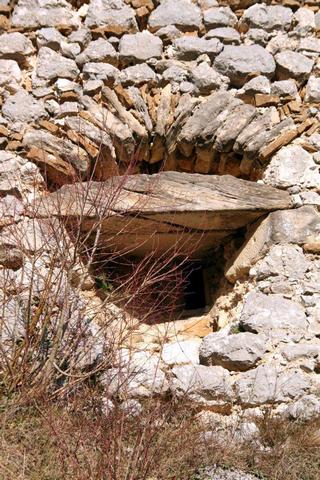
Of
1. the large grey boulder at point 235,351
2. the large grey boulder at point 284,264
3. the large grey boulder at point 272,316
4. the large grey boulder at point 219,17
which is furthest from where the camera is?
the large grey boulder at point 219,17

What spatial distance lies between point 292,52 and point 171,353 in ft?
8.89

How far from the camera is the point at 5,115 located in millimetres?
5672

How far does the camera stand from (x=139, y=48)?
20.1 feet

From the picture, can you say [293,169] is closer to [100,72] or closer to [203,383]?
[100,72]

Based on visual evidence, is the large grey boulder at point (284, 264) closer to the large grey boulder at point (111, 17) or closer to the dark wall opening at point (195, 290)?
the dark wall opening at point (195, 290)

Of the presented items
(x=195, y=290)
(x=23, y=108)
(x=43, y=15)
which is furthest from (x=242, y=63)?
(x=195, y=290)

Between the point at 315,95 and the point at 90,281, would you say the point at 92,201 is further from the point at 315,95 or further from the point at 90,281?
the point at 315,95

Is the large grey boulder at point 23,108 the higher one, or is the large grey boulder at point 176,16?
the large grey boulder at point 176,16

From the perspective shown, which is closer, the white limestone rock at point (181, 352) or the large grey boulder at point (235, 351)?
the large grey boulder at point (235, 351)

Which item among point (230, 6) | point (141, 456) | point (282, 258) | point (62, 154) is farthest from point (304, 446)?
point (230, 6)

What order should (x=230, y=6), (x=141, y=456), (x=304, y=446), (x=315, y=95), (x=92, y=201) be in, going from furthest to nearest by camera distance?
(x=230, y=6), (x=315, y=95), (x=92, y=201), (x=304, y=446), (x=141, y=456)

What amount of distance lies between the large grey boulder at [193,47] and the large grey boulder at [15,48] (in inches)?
45.8

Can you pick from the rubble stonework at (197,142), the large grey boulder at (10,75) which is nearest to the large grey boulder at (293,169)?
the rubble stonework at (197,142)

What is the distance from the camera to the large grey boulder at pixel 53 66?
589 cm
